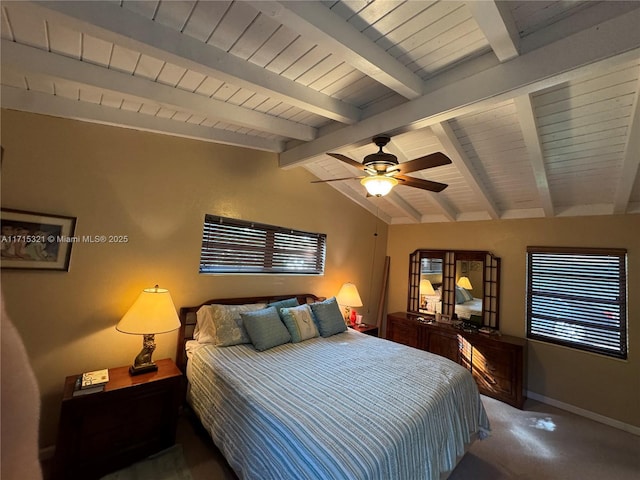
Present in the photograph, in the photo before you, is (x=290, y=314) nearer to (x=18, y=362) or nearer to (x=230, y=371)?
(x=230, y=371)

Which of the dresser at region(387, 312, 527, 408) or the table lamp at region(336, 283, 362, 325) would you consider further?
the table lamp at region(336, 283, 362, 325)

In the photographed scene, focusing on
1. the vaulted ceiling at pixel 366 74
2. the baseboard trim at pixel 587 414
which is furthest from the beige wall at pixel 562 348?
the vaulted ceiling at pixel 366 74

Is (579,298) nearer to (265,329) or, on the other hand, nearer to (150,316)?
(265,329)

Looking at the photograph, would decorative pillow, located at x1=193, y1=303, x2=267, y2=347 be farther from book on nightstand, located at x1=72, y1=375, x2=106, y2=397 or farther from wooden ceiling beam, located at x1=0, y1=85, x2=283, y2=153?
wooden ceiling beam, located at x1=0, y1=85, x2=283, y2=153

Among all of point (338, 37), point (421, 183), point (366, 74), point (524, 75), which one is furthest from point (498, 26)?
point (421, 183)

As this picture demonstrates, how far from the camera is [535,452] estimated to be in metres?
2.53

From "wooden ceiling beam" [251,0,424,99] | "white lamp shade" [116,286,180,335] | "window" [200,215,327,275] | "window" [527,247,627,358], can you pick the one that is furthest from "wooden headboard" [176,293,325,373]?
"window" [527,247,627,358]

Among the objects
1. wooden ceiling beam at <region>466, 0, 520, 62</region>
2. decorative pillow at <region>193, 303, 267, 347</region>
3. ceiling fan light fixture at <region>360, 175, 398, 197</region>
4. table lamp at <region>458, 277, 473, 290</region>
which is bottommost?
decorative pillow at <region>193, 303, 267, 347</region>

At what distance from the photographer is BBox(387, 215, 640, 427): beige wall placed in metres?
2.99

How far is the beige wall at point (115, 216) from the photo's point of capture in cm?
211

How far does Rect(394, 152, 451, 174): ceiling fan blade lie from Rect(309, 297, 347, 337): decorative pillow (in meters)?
1.79

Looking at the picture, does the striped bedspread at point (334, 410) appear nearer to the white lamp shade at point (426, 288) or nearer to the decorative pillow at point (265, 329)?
the decorative pillow at point (265, 329)

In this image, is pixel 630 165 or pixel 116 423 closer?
pixel 116 423

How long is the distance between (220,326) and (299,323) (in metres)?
0.77
